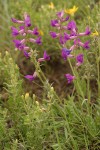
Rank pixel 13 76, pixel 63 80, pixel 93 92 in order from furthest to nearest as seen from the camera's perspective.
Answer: pixel 63 80 < pixel 93 92 < pixel 13 76

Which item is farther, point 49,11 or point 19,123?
point 49,11

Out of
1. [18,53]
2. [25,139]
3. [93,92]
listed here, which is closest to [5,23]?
[18,53]

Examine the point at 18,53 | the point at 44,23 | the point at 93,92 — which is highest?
the point at 44,23

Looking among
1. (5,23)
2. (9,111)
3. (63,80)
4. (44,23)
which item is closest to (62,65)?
(63,80)

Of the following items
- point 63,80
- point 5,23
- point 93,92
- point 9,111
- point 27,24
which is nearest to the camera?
point 27,24

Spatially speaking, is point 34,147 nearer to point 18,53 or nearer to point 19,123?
point 19,123

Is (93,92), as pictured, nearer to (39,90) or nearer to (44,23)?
(39,90)

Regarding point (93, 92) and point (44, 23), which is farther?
point (44, 23)

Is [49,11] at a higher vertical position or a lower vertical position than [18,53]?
higher

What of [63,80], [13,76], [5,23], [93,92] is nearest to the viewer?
[13,76]
